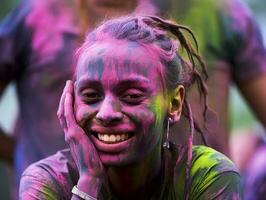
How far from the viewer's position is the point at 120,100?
Result: 3.52 meters

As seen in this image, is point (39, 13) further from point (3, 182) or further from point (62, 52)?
point (3, 182)

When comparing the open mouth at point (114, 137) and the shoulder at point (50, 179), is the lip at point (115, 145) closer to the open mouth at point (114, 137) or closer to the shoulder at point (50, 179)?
the open mouth at point (114, 137)

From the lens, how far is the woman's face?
139 inches

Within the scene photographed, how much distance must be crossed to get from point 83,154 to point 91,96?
0.68ft

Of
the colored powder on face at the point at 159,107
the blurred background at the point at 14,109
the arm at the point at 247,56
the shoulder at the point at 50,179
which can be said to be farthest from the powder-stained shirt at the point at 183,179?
the blurred background at the point at 14,109

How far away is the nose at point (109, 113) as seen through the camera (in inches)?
137

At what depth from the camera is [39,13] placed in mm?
5656

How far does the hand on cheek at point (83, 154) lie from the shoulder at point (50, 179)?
69mm

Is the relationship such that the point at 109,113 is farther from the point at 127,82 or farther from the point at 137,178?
the point at 137,178

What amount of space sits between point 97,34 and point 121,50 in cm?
14

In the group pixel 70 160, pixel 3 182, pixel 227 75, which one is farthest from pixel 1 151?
pixel 3 182

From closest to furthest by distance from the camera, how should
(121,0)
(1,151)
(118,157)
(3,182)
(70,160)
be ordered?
(118,157) → (70,160) → (121,0) → (1,151) → (3,182)

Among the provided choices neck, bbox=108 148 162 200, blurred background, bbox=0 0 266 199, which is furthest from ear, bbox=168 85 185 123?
blurred background, bbox=0 0 266 199

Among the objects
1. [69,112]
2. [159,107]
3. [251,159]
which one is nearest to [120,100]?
[159,107]
